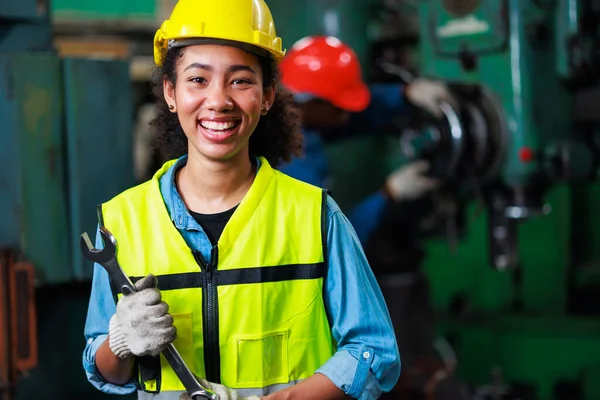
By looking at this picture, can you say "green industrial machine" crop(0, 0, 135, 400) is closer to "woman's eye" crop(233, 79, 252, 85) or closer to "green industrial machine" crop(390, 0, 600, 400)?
"green industrial machine" crop(390, 0, 600, 400)

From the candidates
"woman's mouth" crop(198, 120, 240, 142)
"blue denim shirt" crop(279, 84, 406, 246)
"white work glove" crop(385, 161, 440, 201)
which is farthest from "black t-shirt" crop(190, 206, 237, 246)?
"white work glove" crop(385, 161, 440, 201)

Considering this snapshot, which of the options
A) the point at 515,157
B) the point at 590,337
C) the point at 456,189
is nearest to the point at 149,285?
the point at 515,157

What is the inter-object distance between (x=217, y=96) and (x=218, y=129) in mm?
48

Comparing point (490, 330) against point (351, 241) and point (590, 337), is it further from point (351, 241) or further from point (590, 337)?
point (351, 241)

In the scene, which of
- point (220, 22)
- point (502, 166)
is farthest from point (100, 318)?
point (502, 166)

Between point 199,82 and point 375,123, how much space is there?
5.84 ft

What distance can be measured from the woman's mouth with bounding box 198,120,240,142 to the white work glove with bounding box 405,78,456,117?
4.99 feet

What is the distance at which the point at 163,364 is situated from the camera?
1.33 meters

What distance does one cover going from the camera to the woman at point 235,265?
1.31 metres

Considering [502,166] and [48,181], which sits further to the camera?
[502,166]

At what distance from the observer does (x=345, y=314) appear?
4.38 ft

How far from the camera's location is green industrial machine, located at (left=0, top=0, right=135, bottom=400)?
222cm

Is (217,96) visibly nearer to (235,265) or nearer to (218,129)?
(218,129)

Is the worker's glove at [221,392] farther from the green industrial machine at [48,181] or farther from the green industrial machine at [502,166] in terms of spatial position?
the green industrial machine at [502,166]
